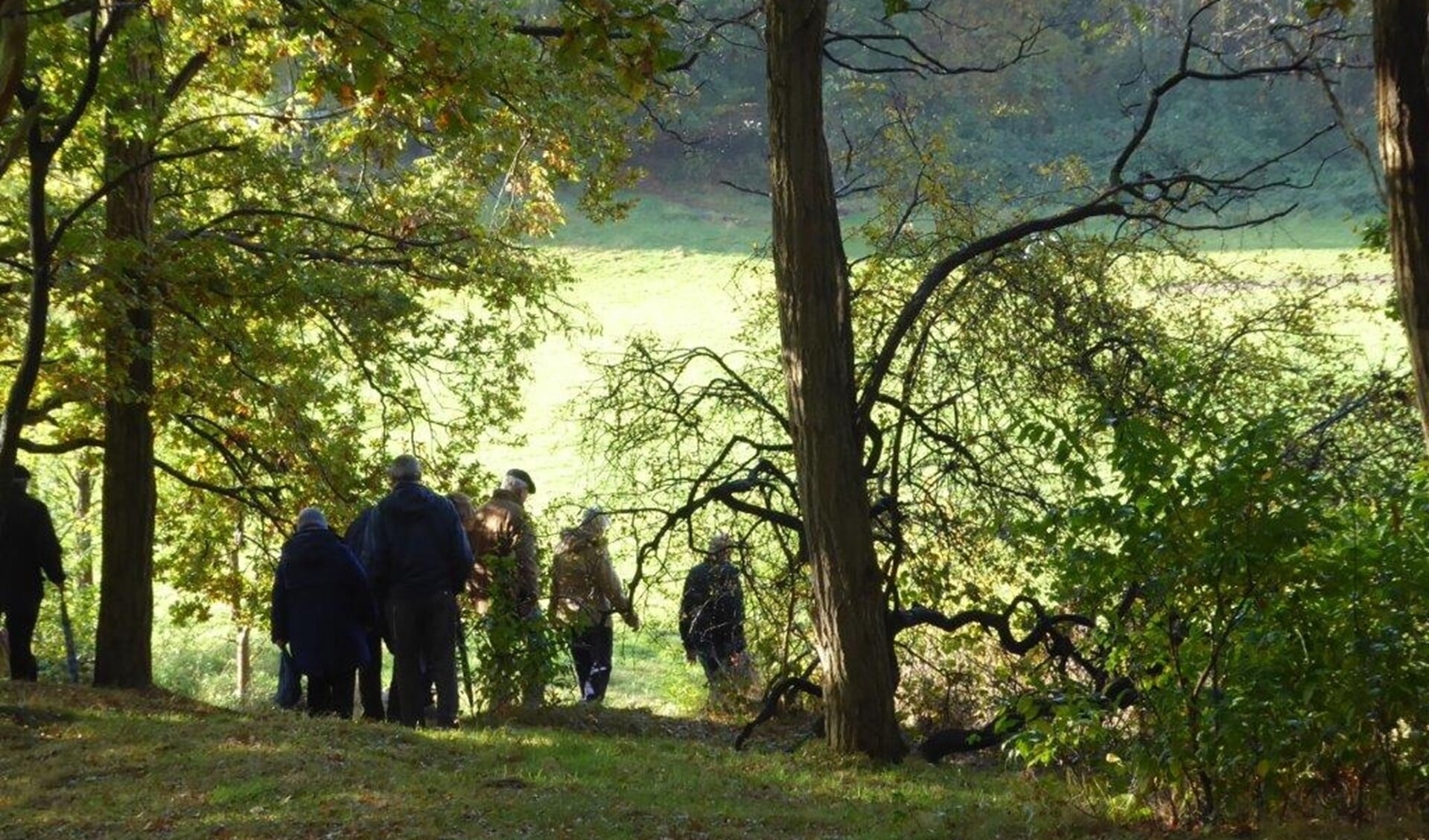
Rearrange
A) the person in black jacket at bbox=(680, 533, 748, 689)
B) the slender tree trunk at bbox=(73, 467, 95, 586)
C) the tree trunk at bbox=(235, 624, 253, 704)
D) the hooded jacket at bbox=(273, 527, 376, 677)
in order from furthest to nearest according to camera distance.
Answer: the tree trunk at bbox=(235, 624, 253, 704)
the slender tree trunk at bbox=(73, 467, 95, 586)
the person in black jacket at bbox=(680, 533, 748, 689)
the hooded jacket at bbox=(273, 527, 376, 677)

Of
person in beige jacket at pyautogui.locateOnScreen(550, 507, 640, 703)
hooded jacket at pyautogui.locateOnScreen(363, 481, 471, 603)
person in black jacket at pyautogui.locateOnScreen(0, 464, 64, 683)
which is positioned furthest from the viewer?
person in black jacket at pyautogui.locateOnScreen(0, 464, 64, 683)

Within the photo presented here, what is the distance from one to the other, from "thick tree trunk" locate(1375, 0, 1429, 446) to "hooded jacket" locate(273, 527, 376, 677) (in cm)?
760

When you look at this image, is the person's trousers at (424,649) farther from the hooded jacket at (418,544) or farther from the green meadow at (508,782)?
the green meadow at (508,782)

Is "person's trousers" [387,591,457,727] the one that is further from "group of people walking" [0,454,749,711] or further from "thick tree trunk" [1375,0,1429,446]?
"thick tree trunk" [1375,0,1429,446]

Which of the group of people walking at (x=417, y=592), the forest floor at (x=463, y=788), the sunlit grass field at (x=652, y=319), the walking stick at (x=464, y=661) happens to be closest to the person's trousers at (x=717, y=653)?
the sunlit grass field at (x=652, y=319)

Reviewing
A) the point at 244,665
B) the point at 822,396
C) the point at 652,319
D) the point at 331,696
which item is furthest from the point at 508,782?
the point at 652,319

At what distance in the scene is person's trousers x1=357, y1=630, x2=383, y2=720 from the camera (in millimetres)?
11906

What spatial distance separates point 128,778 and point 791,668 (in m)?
6.19

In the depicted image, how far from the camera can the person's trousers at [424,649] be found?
11.2 meters

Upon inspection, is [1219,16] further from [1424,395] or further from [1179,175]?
[1424,395]

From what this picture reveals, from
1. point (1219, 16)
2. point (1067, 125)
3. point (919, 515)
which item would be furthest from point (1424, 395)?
point (1067, 125)

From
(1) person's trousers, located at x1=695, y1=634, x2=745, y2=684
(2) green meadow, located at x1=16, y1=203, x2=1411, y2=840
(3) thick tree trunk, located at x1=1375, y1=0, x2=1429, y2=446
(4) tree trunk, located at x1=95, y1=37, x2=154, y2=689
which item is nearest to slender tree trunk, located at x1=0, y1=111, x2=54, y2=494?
(2) green meadow, located at x1=16, y1=203, x2=1411, y2=840

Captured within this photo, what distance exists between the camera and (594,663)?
14102 millimetres

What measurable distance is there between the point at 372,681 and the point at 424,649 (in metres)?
0.97
